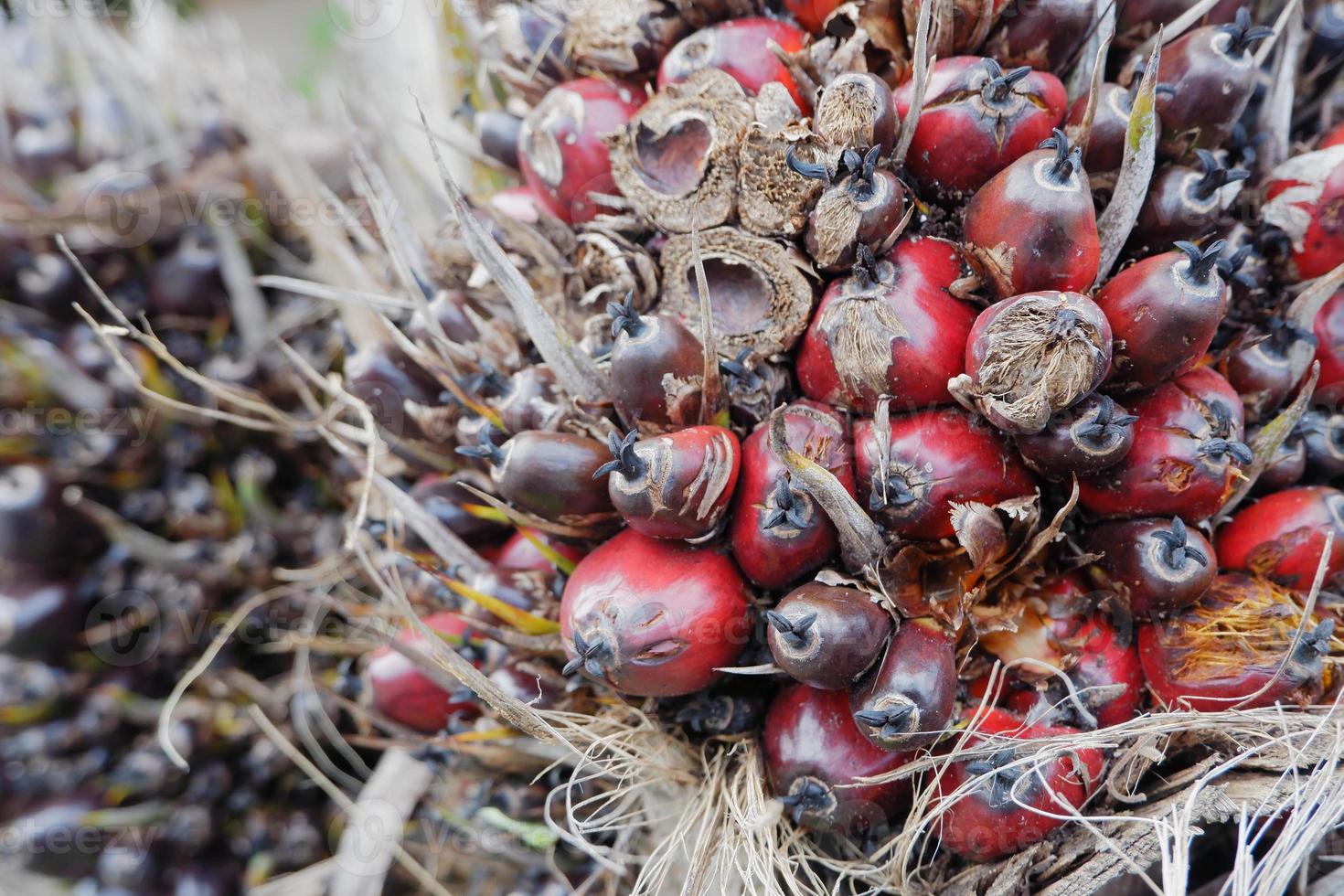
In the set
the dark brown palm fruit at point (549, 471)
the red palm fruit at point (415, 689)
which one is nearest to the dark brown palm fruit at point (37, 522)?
the red palm fruit at point (415, 689)

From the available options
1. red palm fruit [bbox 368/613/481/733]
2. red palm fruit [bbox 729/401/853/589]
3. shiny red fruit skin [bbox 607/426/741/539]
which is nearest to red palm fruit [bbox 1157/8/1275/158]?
red palm fruit [bbox 729/401/853/589]

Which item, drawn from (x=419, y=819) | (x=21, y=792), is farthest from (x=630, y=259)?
(x=21, y=792)

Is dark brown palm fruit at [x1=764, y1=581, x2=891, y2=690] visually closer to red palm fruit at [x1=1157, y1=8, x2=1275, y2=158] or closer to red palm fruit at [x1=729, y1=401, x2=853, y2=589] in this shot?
red palm fruit at [x1=729, y1=401, x2=853, y2=589]

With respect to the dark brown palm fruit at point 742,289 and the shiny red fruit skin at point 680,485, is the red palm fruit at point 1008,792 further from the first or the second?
the dark brown palm fruit at point 742,289

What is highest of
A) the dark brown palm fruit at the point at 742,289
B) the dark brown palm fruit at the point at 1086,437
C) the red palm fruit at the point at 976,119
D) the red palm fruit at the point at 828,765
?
the red palm fruit at the point at 976,119

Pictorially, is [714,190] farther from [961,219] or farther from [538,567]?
[538,567]

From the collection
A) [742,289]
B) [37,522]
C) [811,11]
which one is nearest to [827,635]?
[742,289]

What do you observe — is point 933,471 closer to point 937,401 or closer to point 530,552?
point 937,401
